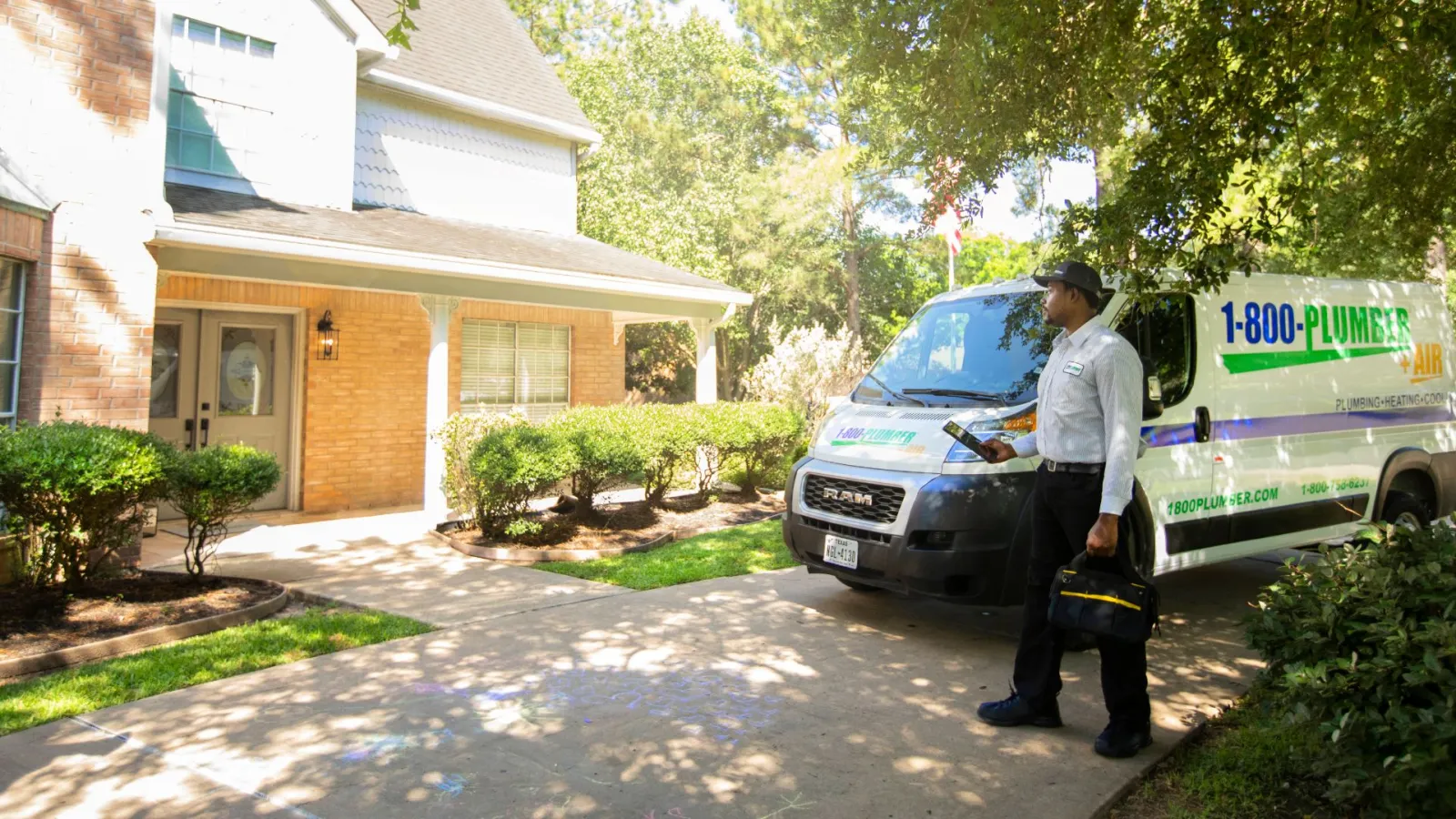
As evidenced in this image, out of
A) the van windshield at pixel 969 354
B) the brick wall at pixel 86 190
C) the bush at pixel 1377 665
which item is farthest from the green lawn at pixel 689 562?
the bush at pixel 1377 665

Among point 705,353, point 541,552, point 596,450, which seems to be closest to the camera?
point 541,552

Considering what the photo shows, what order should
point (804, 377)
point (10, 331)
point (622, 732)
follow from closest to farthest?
point (622, 732) → point (10, 331) → point (804, 377)

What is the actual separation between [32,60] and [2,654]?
15.4 ft

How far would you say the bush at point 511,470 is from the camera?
28.6 feet

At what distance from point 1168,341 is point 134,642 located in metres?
6.54

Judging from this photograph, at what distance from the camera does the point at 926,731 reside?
4285mm

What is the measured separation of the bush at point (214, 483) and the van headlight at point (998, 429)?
494cm

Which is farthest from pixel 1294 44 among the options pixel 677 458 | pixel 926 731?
pixel 677 458

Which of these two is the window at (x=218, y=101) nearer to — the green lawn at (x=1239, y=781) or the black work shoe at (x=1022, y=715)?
the black work shoe at (x=1022, y=715)

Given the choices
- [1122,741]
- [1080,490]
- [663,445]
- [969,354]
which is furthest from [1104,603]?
[663,445]

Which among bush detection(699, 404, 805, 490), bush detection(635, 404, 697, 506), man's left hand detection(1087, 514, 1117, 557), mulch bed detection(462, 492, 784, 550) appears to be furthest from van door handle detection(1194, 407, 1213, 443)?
bush detection(699, 404, 805, 490)

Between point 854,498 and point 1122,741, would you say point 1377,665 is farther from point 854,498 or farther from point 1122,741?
point 854,498

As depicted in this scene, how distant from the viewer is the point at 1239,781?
3.73 meters

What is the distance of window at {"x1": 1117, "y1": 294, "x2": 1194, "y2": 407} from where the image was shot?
5848mm
